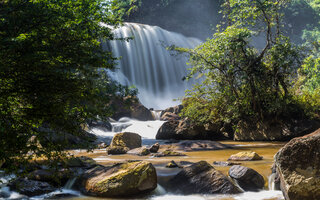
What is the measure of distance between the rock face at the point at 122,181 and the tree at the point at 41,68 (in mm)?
1251

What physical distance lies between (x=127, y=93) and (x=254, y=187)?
314cm

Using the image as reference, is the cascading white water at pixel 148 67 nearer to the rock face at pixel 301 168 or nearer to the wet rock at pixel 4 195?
the wet rock at pixel 4 195

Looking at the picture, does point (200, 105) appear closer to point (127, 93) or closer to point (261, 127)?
point (261, 127)

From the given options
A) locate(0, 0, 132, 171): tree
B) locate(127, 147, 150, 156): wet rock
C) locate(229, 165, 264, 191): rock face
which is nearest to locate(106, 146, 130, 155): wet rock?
locate(127, 147, 150, 156): wet rock

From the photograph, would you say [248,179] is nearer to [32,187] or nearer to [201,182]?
[201,182]

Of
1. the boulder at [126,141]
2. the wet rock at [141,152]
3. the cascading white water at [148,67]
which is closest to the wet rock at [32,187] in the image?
the wet rock at [141,152]

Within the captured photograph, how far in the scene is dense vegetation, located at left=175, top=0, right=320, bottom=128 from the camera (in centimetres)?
1398

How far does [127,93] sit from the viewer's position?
5.66 m

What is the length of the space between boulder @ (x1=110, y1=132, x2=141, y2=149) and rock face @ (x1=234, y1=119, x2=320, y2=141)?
20.1 feet

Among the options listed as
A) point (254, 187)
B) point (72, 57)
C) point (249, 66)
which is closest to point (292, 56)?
point (249, 66)

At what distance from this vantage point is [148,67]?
3597 cm

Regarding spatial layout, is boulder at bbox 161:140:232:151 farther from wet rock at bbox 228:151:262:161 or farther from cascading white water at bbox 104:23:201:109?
cascading white water at bbox 104:23:201:109

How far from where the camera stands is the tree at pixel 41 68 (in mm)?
3871

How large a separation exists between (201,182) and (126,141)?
713 centimetres
